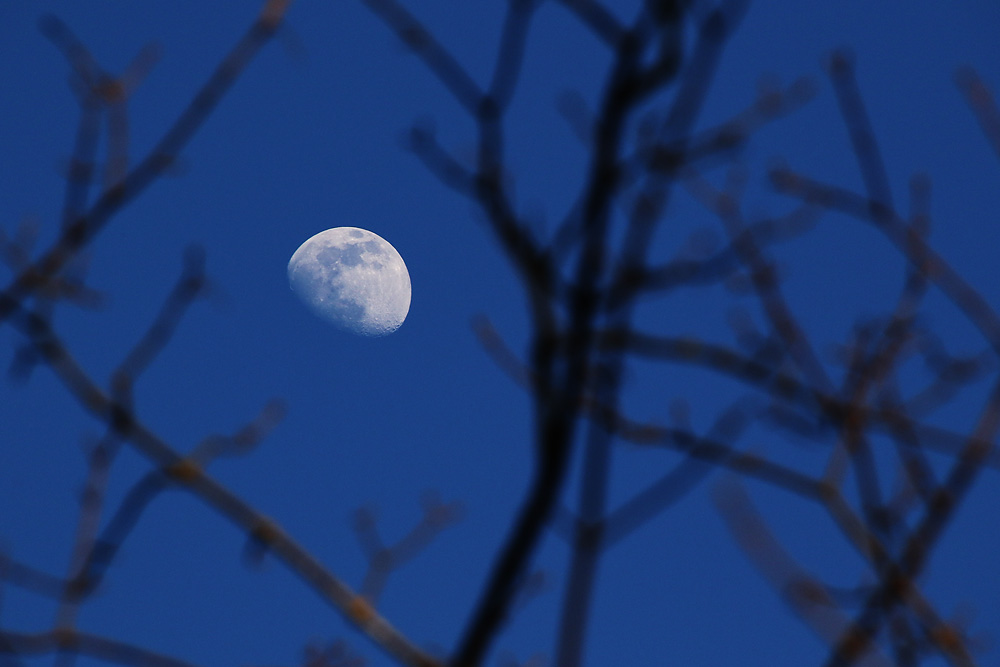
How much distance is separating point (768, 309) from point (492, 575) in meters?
1.49

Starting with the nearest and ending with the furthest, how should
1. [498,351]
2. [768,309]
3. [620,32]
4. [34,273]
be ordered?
[620,32] → [34,273] → [498,351] → [768,309]

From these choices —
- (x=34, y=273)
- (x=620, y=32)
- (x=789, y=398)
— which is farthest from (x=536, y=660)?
(x=620, y=32)

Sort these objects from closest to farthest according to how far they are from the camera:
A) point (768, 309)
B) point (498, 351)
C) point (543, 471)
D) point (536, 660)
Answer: point (543, 471) < point (498, 351) < point (768, 309) < point (536, 660)

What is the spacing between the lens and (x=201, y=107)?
5.40ft

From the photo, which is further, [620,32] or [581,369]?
[620,32]

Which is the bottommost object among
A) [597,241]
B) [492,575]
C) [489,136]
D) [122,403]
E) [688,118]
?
[492,575]

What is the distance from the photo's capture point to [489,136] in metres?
1.35

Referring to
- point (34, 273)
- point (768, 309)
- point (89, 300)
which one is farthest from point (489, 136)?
point (768, 309)

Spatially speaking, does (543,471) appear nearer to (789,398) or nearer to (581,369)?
(581,369)

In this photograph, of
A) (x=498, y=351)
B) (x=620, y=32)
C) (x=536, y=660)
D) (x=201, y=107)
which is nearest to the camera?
(x=620, y=32)

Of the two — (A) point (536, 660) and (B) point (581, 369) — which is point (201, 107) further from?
(A) point (536, 660)

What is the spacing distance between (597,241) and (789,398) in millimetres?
1185

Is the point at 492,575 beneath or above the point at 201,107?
beneath

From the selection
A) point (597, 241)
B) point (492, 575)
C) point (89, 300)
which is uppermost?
point (89, 300)
